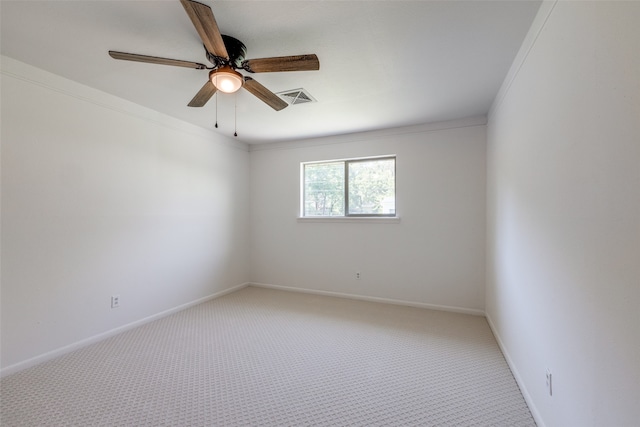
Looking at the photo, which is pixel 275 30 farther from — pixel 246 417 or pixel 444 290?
pixel 444 290

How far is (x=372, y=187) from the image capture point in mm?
3951

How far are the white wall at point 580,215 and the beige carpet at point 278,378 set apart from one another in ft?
1.52

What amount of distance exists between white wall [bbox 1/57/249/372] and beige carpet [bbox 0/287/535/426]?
344 mm

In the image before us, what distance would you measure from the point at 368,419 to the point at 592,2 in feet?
7.34

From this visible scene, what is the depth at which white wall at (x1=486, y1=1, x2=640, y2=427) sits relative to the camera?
0.86 meters

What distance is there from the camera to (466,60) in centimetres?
206

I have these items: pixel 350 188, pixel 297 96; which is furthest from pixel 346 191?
pixel 297 96

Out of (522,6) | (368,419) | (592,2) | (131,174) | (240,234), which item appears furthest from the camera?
(240,234)

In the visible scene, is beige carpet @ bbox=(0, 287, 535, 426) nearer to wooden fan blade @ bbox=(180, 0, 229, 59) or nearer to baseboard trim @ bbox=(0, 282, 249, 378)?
baseboard trim @ bbox=(0, 282, 249, 378)

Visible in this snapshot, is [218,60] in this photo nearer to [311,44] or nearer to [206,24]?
[206,24]

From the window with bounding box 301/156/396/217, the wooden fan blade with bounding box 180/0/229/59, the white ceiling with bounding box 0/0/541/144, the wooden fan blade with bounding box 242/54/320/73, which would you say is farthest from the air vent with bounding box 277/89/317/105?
the window with bounding box 301/156/396/217

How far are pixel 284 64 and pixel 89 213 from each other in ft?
7.56

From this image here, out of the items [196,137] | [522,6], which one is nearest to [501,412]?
[522,6]

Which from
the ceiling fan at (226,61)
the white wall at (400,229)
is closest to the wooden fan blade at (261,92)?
the ceiling fan at (226,61)
